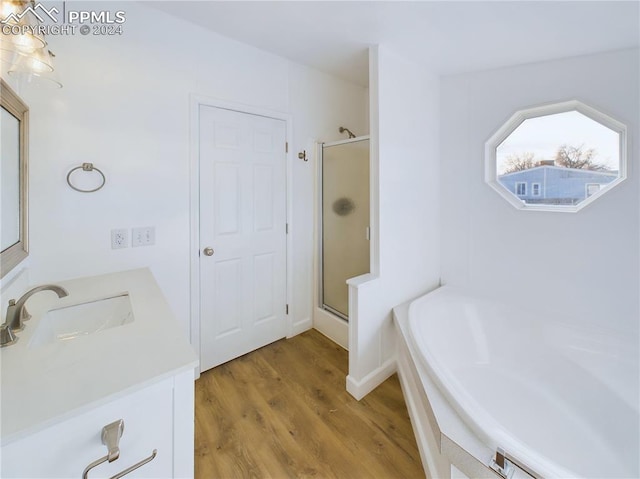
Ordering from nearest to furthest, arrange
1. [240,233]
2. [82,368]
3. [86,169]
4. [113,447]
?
1. [113,447]
2. [82,368]
3. [86,169]
4. [240,233]

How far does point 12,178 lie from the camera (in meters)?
1.16

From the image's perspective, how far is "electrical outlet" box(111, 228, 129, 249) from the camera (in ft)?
5.33

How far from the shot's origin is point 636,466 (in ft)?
4.19

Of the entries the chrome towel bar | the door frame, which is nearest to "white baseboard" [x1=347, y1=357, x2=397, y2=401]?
the door frame

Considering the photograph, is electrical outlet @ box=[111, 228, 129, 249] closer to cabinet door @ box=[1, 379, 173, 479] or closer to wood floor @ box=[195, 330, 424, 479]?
wood floor @ box=[195, 330, 424, 479]

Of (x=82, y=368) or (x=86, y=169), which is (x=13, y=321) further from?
(x=86, y=169)

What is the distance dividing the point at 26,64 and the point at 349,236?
6.70 feet

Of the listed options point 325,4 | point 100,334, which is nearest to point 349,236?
point 325,4

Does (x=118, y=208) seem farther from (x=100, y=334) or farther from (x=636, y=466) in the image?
(x=636, y=466)

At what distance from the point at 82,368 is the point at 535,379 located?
2254 mm

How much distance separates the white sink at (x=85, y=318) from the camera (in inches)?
44.9

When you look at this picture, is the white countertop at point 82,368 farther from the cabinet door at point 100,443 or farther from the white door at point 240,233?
the white door at point 240,233

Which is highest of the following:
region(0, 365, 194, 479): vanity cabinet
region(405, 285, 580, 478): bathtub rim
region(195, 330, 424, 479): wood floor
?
region(0, 365, 194, 479): vanity cabinet

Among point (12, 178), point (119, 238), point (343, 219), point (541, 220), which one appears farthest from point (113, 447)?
point (541, 220)
